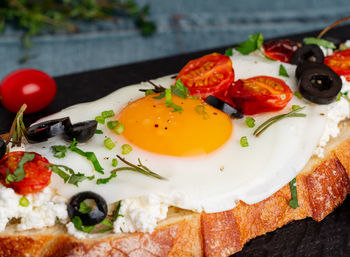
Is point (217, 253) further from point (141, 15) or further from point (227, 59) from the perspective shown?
point (141, 15)

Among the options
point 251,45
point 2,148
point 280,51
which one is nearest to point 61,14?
point 251,45

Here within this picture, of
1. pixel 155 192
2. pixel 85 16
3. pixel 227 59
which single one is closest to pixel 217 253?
pixel 155 192

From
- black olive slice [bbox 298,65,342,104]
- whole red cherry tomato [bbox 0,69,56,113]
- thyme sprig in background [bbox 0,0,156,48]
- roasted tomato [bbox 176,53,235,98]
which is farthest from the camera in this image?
thyme sprig in background [bbox 0,0,156,48]

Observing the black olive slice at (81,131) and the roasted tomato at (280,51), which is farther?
the roasted tomato at (280,51)

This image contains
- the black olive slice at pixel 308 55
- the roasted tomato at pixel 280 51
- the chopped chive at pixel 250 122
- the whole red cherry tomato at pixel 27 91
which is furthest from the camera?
the whole red cherry tomato at pixel 27 91

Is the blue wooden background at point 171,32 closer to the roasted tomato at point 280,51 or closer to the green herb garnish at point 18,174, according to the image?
the roasted tomato at point 280,51

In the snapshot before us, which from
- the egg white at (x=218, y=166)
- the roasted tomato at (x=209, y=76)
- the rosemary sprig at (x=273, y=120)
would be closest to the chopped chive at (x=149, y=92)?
the roasted tomato at (x=209, y=76)

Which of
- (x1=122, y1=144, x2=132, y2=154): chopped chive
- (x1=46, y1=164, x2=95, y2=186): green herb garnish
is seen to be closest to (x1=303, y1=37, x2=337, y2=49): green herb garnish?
(x1=122, y1=144, x2=132, y2=154): chopped chive

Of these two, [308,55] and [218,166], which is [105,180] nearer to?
[218,166]

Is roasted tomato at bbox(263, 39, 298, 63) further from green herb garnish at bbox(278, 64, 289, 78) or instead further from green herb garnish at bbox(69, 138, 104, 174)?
green herb garnish at bbox(69, 138, 104, 174)
